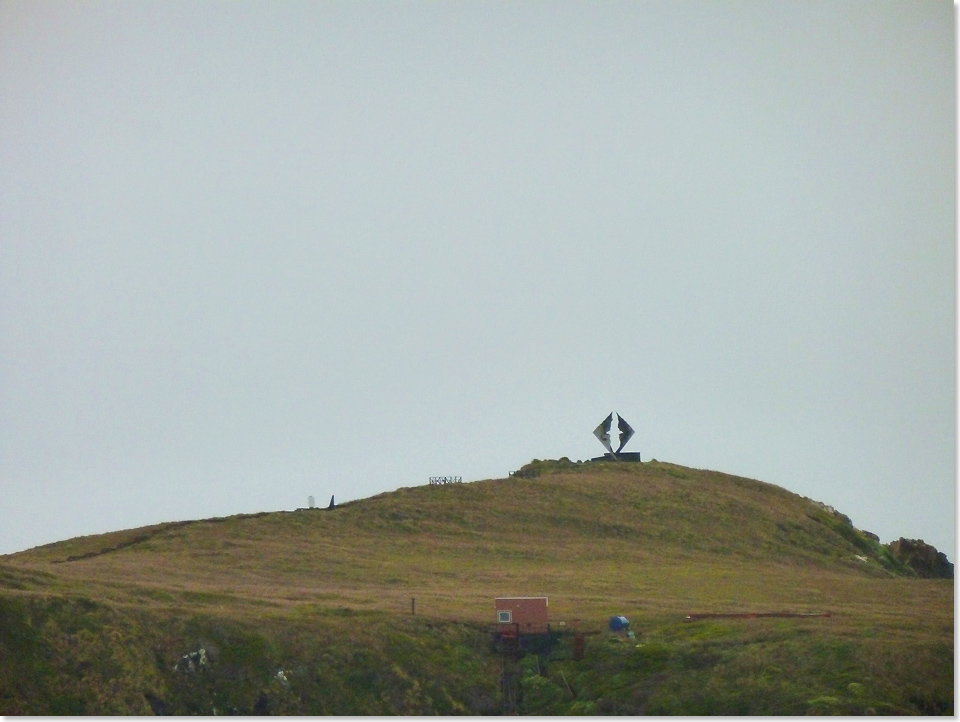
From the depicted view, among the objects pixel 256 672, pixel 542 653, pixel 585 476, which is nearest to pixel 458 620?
pixel 542 653

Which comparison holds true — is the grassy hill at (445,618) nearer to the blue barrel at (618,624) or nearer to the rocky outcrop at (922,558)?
the blue barrel at (618,624)

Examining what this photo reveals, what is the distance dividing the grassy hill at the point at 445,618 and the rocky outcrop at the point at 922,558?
4.12 meters

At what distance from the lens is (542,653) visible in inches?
2660

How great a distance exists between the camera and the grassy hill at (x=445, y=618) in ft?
201

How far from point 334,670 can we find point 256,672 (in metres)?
3.16

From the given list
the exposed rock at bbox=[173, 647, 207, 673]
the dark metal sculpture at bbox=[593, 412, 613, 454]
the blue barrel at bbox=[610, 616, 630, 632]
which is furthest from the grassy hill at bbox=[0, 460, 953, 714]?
the dark metal sculpture at bbox=[593, 412, 613, 454]

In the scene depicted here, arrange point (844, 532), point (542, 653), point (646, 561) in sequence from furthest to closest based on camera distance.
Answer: point (844, 532), point (646, 561), point (542, 653)

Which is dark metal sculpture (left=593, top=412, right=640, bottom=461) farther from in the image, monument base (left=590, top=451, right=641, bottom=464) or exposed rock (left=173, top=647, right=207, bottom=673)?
exposed rock (left=173, top=647, right=207, bottom=673)

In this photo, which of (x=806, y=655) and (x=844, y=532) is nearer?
(x=806, y=655)

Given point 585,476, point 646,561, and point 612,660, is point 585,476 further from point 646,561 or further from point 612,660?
point 612,660

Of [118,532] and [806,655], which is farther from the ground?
[118,532]

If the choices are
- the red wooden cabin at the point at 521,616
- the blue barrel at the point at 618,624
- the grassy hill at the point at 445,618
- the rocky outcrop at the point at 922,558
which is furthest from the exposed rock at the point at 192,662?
the rocky outcrop at the point at 922,558

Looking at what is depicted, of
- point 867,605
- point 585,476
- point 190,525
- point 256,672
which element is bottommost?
point 256,672

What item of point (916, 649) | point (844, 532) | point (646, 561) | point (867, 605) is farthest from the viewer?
point (844, 532)
